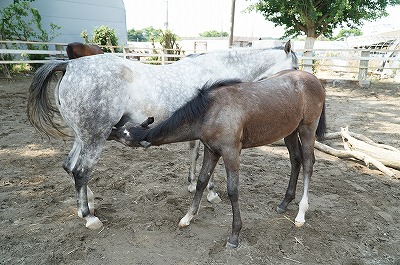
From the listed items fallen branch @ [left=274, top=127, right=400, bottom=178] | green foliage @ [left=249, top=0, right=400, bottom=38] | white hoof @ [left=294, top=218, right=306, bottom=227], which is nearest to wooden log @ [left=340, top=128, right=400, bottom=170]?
fallen branch @ [left=274, top=127, right=400, bottom=178]

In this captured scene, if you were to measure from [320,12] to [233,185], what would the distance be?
48.5ft

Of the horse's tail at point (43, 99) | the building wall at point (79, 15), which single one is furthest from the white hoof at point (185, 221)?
the building wall at point (79, 15)

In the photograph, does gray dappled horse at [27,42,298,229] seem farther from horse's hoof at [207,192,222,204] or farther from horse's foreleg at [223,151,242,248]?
horse's hoof at [207,192,222,204]

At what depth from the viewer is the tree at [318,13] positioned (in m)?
14.6

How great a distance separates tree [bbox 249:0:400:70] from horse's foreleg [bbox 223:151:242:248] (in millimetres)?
14314

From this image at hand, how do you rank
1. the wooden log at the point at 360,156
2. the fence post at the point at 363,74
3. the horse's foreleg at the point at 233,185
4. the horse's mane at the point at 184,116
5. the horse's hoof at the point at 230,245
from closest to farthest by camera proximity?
the horse's mane at the point at 184,116
the horse's foreleg at the point at 233,185
the horse's hoof at the point at 230,245
the wooden log at the point at 360,156
the fence post at the point at 363,74

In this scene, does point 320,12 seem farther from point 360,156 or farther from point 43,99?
point 43,99

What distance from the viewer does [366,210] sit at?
11.3ft

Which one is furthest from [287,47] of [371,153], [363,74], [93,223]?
[363,74]

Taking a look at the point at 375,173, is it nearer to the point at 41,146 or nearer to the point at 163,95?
the point at 163,95

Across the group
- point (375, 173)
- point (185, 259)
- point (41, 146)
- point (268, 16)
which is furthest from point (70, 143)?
point (268, 16)

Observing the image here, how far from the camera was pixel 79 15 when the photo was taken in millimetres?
21656

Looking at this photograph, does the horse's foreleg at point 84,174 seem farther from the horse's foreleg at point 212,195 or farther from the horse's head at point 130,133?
the horse's foreleg at point 212,195

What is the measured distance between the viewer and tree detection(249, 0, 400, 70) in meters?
14.6
